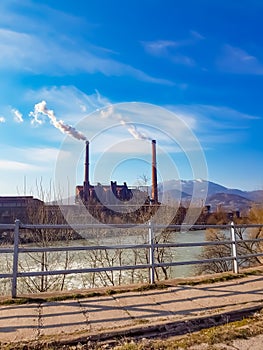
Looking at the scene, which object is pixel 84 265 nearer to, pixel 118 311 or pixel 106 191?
pixel 118 311

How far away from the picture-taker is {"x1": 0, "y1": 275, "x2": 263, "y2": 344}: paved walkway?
2.90 meters

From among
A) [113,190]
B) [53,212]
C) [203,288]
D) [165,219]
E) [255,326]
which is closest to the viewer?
[255,326]

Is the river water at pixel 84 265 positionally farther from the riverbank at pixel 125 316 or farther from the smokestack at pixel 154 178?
the riverbank at pixel 125 316

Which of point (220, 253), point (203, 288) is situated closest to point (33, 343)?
point (203, 288)

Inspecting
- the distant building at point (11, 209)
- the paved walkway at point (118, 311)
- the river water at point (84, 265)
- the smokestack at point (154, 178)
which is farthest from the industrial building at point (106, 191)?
the paved walkway at point (118, 311)

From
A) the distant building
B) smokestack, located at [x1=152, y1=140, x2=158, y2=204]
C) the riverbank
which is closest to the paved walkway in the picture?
the riverbank

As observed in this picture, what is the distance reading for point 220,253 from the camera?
15.9m

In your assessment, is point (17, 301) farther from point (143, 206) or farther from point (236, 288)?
point (143, 206)

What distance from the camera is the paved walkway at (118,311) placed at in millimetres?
2898

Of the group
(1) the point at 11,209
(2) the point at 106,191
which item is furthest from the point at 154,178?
(1) the point at 11,209

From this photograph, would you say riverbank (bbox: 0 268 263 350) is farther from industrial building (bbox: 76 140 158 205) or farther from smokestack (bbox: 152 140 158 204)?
industrial building (bbox: 76 140 158 205)

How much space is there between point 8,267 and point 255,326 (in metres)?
10.2

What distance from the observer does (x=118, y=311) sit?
3477 mm

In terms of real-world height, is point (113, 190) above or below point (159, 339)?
above
